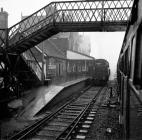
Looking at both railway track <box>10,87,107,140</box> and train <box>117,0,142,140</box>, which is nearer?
train <box>117,0,142,140</box>

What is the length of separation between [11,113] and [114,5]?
892 centimetres

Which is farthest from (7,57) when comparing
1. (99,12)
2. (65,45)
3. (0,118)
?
(65,45)

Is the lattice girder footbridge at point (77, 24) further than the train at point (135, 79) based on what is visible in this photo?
Yes

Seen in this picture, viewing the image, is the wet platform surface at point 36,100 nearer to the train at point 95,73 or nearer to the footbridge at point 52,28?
the footbridge at point 52,28

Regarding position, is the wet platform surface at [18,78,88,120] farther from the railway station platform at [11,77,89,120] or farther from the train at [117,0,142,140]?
the train at [117,0,142,140]

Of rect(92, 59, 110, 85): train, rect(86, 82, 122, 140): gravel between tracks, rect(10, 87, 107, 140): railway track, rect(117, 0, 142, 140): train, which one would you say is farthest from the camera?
rect(92, 59, 110, 85): train

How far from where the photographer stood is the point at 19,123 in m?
10.0

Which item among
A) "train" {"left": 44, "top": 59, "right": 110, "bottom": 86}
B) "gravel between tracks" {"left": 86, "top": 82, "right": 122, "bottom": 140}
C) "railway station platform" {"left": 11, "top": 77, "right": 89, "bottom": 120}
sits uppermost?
A: "train" {"left": 44, "top": 59, "right": 110, "bottom": 86}

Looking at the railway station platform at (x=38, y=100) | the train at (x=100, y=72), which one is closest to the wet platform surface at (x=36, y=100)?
the railway station platform at (x=38, y=100)

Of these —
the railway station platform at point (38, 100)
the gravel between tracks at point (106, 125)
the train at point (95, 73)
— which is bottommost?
the gravel between tracks at point (106, 125)

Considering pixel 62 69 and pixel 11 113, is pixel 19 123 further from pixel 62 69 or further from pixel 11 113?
pixel 62 69

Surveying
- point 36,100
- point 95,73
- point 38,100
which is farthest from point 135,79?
point 95,73

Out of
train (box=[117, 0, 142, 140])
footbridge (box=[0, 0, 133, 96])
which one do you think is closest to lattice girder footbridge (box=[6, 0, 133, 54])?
footbridge (box=[0, 0, 133, 96])

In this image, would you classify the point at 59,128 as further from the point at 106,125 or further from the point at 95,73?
the point at 95,73
